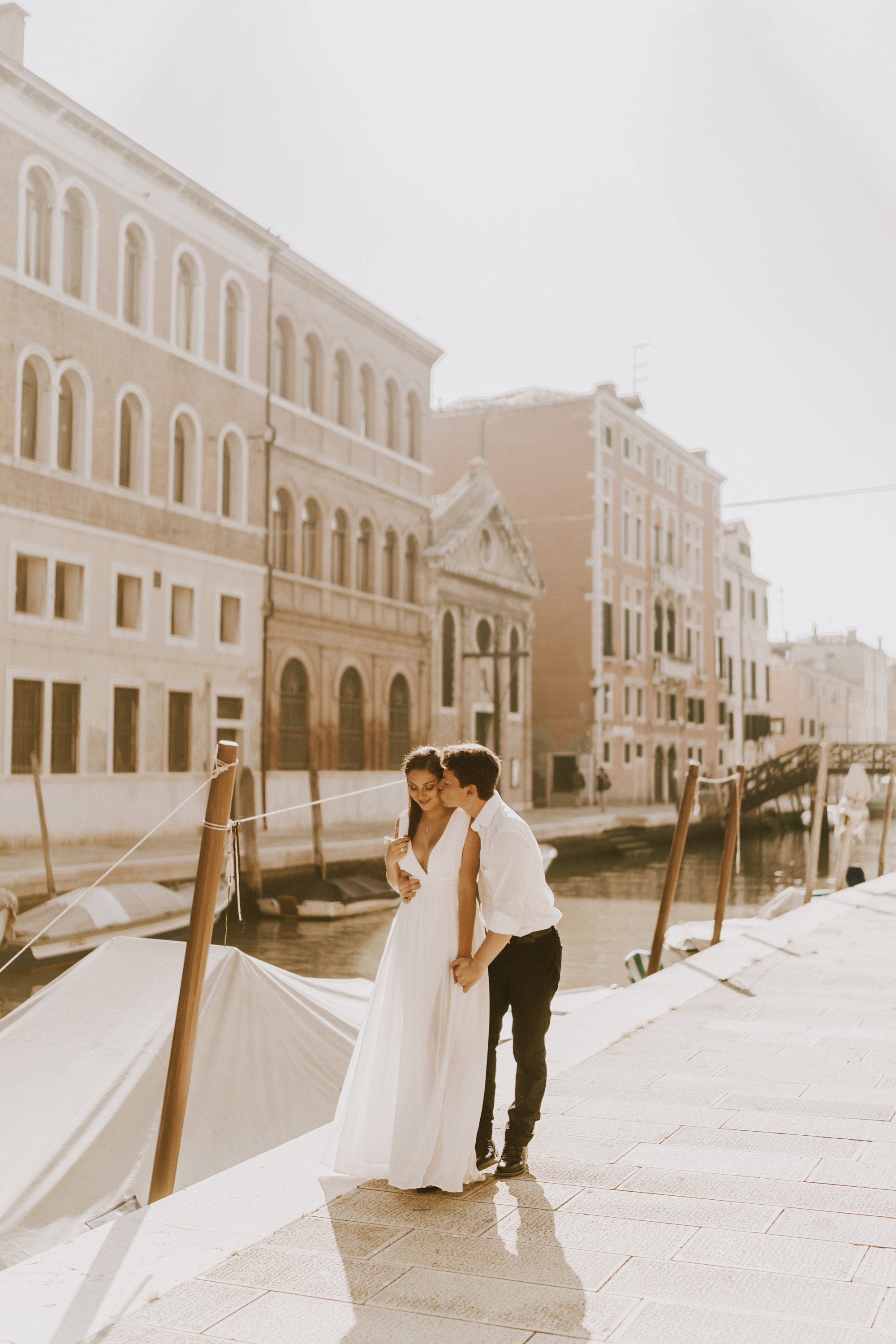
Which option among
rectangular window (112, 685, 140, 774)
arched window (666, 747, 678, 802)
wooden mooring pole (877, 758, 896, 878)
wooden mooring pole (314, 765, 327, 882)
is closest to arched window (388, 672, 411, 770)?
wooden mooring pole (314, 765, 327, 882)

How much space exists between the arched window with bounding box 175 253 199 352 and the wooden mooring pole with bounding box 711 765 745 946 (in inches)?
597

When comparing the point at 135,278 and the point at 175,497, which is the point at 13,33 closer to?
the point at 135,278

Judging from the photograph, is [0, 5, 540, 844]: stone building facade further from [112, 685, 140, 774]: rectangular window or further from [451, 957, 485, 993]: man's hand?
[451, 957, 485, 993]: man's hand

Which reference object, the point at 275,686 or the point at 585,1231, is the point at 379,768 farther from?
the point at 585,1231

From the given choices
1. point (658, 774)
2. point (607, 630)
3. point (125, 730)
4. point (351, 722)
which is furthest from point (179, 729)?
point (658, 774)

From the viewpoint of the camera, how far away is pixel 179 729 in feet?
70.7

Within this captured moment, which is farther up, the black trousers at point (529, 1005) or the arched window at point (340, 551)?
the arched window at point (340, 551)

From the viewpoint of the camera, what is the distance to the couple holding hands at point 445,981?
351cm

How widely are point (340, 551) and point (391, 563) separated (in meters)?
2.24

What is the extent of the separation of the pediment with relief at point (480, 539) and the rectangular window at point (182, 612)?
28.0 ft

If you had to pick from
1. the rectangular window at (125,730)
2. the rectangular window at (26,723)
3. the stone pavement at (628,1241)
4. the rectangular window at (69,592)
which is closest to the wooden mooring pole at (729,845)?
the stone pavement at (628,1241)

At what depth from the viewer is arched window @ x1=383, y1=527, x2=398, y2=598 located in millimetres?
28156

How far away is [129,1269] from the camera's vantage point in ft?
9.65

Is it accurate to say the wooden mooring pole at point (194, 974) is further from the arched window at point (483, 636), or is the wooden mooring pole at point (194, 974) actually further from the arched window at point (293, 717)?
the arched window at point (483, 636)
